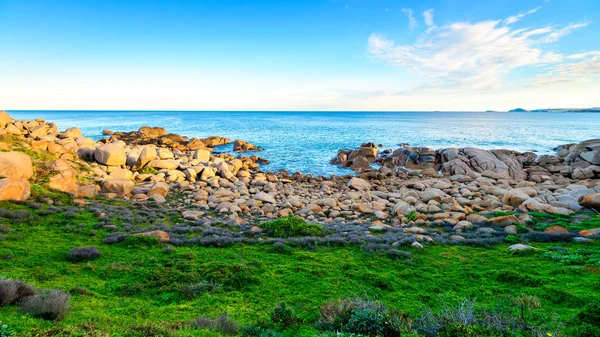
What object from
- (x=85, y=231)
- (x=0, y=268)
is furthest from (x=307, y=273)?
(x=85, y=231)

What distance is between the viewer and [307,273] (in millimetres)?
8656

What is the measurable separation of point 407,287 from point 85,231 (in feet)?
35.8

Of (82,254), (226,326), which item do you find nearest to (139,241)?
(82,254)

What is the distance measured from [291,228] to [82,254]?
7.06 meters

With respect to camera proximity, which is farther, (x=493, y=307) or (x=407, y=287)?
(x=407, y=287)

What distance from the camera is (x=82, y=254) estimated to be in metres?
8.73

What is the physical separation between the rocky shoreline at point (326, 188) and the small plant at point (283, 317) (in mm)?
→ 6951

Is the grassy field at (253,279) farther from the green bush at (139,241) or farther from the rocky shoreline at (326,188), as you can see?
the rocky shoreline at (326,188)

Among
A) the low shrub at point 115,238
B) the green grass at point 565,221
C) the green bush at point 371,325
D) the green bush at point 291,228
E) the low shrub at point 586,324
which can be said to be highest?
the green bush at point 371,325

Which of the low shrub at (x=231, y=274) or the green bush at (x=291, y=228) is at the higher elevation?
the low shrub at (x=231, y=274)

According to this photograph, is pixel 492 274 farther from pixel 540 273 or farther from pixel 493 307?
pixel 493 307

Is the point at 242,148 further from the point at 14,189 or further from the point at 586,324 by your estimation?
the point at 586,324

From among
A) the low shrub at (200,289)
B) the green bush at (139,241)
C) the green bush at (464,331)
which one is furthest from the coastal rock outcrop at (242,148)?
the green bush at (464,331)

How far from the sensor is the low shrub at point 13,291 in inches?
206
